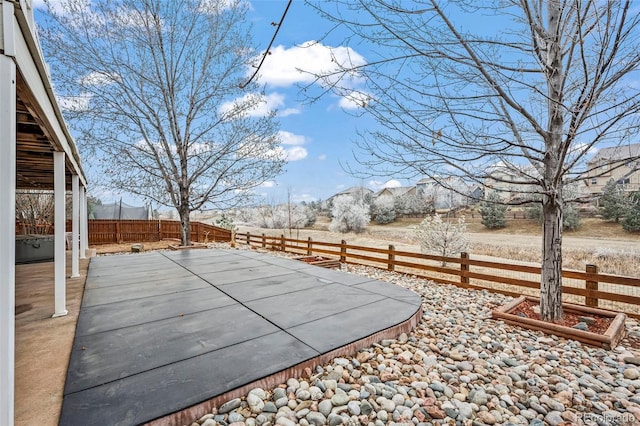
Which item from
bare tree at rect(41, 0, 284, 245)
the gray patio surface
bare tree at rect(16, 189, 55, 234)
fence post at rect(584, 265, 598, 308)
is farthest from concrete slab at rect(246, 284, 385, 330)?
bare tree at rect(16, 189, 55, 234)

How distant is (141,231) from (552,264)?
567 inches

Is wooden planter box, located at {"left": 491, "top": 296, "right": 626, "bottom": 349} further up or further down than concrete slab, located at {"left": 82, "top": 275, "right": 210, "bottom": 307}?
further down

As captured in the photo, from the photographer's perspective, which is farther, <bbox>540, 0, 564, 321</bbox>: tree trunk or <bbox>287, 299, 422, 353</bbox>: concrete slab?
<bbox>540, 0, 564, 321</bbox>: tree trunk

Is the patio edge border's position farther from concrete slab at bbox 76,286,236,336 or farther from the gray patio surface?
concrete slab at bbox 76,286,236,336

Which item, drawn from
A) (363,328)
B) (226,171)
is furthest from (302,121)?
(363,328)

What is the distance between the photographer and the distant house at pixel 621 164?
266 centimetres

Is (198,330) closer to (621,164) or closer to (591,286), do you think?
(621,164)

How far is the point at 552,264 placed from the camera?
3334mm

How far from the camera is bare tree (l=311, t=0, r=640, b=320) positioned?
2457mm

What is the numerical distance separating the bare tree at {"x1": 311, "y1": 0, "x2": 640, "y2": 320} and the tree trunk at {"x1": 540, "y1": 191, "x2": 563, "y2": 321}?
0.04 ft

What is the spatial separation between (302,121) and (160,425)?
899 centimetres

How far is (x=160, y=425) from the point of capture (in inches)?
57.4

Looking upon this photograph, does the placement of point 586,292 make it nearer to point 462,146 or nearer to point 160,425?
point 462,146

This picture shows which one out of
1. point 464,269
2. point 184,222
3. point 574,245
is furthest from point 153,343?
point 574,245
